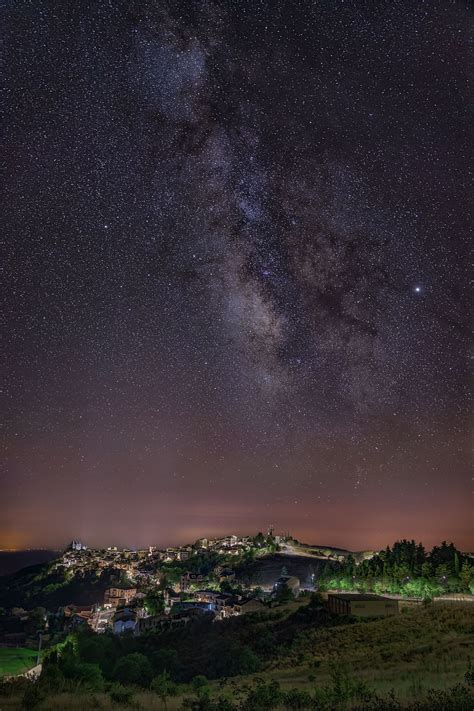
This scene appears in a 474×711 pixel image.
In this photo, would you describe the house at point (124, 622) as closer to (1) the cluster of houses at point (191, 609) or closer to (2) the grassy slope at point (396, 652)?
(1) the cluster of houses at point (191, 609)

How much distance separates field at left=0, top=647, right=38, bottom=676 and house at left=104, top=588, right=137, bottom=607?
34.5m

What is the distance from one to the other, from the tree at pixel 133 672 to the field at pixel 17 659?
35382mm

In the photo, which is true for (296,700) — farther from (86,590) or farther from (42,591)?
(42,591)

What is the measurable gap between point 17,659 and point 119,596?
54285 mm

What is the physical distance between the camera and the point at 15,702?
17.4m

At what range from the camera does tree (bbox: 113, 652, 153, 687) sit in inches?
1441

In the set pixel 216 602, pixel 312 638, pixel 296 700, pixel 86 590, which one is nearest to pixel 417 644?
pixel 312 638

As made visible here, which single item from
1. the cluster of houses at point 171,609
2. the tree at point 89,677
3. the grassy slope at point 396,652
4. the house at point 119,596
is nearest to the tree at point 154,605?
the cluster of houses at point 171,609

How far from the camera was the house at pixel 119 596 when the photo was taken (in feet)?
421

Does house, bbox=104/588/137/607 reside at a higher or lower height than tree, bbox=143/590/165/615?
lower

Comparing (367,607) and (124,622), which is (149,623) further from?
(367,607)

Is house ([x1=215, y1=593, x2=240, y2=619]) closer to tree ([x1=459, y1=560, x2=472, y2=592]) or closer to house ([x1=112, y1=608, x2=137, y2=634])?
house ([x1=112, y1=608, x2=137, y2=634])

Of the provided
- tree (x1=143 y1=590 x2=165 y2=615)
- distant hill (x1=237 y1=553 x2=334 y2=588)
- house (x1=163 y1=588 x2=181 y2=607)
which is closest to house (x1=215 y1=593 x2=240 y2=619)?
tree (x1=143 y1=590 x2=165 y2=615)

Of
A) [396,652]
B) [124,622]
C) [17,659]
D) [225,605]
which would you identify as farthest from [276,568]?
[396,652]
